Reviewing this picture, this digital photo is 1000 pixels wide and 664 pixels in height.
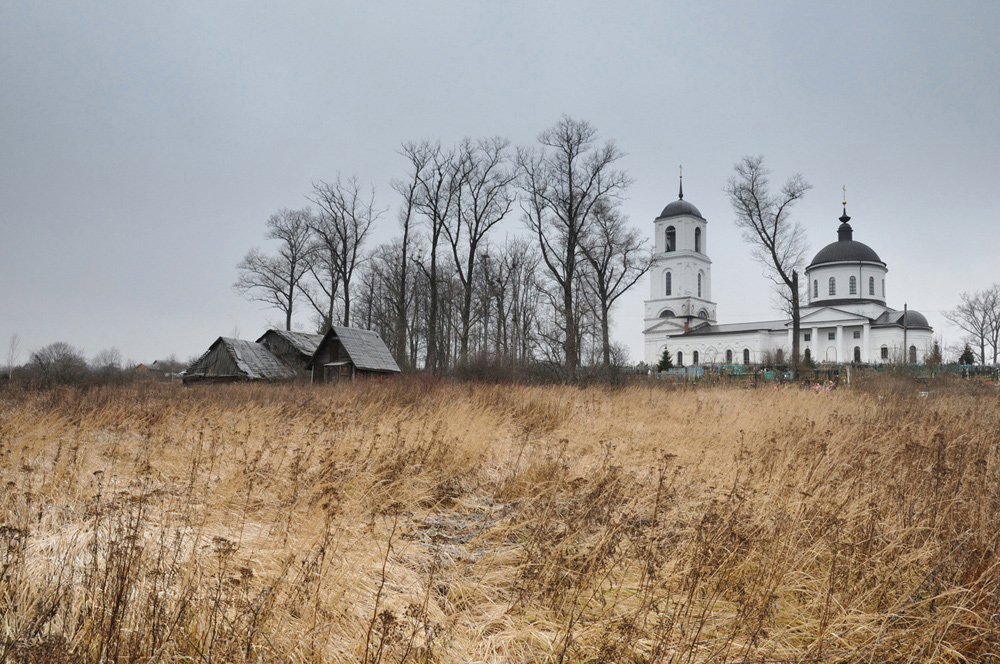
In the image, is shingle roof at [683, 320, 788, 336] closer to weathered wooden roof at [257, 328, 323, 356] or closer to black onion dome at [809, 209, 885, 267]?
black onion dome at [809, 209, 885, 267]

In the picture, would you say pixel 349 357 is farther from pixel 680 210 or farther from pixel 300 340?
pixel 680 210

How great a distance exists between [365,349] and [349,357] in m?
0.97

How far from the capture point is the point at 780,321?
71.1 meters

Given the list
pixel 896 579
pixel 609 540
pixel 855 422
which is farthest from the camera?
pixel 855 422

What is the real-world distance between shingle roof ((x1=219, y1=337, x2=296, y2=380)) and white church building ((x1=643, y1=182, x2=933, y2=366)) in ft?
131

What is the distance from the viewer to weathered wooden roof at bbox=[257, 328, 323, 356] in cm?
3130

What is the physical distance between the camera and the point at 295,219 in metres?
35.2

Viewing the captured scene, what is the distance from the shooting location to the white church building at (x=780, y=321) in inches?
2532

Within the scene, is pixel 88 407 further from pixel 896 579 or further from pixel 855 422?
pixel 855 422

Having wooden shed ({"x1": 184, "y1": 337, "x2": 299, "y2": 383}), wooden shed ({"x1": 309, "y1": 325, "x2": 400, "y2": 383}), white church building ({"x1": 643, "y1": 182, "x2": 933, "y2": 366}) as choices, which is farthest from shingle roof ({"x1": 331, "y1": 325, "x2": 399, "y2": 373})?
white church building ({"x1": 643, "y1": 182, "x2": 933, "y2": 366})

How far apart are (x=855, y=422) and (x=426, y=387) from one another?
360 inches

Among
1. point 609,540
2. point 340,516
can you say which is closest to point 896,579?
point 609,540

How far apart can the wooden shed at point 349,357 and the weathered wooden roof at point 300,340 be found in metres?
2.35

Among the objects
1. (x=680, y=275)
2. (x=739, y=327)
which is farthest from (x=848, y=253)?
(x=680, y=275)
